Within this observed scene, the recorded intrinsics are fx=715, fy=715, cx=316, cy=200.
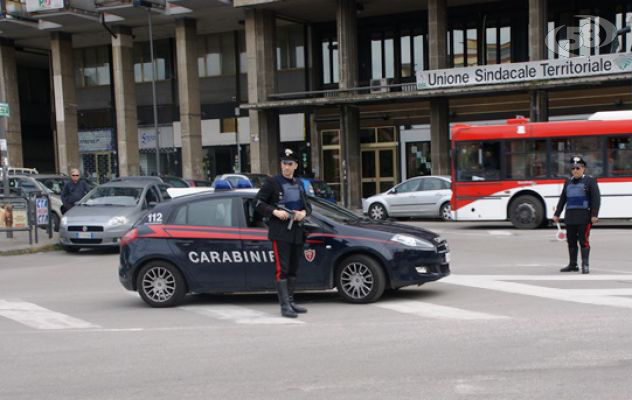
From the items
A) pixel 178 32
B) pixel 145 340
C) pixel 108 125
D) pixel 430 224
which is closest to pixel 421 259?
pixel 145 340

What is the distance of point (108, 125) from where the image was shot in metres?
43.3

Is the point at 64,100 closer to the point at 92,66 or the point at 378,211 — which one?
the point at 92,66

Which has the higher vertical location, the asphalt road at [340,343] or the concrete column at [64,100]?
the concrete column at [64,100]

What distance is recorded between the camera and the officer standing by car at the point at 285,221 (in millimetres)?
8180

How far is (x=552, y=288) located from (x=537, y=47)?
2042cm

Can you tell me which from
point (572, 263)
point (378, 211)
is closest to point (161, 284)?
point (572, 263)

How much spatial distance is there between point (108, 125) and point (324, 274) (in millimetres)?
37028

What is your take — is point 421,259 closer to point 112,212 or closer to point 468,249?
point 468,249

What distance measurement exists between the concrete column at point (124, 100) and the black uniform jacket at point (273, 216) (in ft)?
100

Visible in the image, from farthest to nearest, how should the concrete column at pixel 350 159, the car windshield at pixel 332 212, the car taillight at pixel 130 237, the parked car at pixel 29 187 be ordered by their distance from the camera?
the concrete column at pixel 350 159
the parked car at pixel 29 187
the car taillight at pixel 130 237
the car windshield at pixel 332 212

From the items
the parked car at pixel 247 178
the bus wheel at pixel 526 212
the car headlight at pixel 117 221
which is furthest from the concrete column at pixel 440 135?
the car headlight at pixel 117 221

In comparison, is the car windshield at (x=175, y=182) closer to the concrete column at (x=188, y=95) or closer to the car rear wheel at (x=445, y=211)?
the car rear wheel at (x=445, y=211)

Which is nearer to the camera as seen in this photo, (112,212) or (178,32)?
(112,212)

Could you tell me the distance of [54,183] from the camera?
2266 cm
